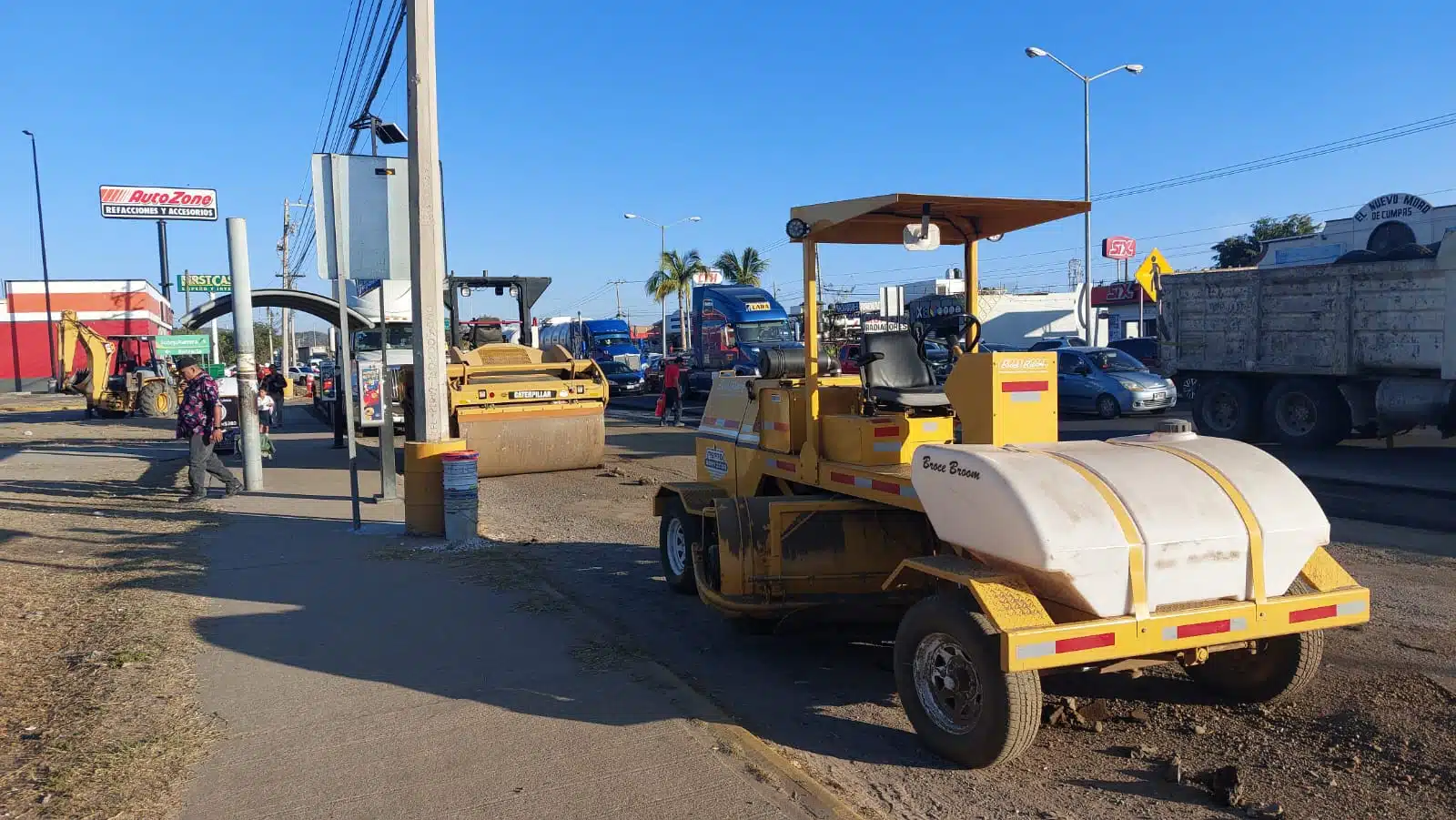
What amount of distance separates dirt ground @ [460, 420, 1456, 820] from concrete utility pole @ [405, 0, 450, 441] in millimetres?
3309

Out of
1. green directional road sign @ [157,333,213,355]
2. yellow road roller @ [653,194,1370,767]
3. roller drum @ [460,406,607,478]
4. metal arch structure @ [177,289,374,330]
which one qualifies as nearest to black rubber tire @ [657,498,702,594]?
yellow road roller @ [653,194,1370,767]

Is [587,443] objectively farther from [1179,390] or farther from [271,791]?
[1179,390]

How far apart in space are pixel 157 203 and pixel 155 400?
21075mm

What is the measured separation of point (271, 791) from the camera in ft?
13.6

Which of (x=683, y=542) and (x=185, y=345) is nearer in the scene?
(x=683, y=542)

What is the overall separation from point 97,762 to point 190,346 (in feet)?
84.2

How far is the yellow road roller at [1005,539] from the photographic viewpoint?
13.6 feet

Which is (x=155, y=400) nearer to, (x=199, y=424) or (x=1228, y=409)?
(x=199, y=424)

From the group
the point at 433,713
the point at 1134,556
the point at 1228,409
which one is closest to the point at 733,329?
the point at 1228,409

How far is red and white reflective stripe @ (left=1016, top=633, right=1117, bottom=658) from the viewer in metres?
4.02

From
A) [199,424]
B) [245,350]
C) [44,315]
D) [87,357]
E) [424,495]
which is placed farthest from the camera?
[44,315]

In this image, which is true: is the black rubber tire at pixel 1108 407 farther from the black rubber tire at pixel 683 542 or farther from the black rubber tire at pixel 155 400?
the black rubber tire at pixel 155 400

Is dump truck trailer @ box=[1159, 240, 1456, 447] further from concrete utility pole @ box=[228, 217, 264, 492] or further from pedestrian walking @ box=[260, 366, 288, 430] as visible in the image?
pedestrian walking @ box=[260, 366, 288, 430]

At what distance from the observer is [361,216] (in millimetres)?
10109
